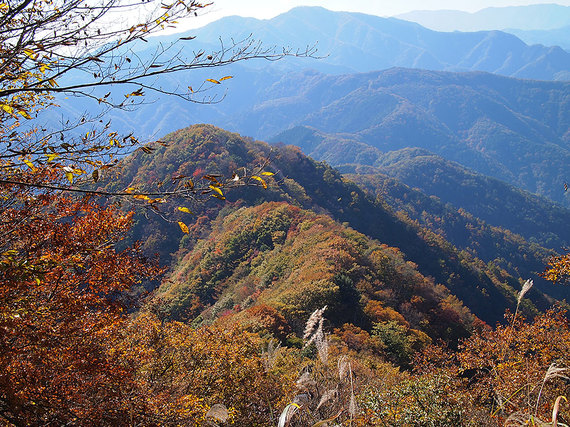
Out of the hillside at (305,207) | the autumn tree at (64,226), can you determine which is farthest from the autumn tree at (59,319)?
the hillside at (305,207)

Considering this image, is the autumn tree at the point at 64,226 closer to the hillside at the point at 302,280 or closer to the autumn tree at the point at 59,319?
the autumn tree at the point at 59,319

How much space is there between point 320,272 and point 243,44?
27919mm

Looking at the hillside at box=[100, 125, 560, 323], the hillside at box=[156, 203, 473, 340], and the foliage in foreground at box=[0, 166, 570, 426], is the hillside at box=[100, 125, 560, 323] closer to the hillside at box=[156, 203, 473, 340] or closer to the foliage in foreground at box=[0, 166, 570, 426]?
the hillside at box=[156, 203, 473, 340]

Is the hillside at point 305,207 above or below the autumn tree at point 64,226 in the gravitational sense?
below

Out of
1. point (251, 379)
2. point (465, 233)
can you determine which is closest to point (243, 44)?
point (251, 379)

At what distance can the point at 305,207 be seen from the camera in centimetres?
7525

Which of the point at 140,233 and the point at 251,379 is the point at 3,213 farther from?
the point at 140,233

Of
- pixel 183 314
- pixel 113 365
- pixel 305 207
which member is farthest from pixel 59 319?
pixel 305 207

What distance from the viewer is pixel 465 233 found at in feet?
494

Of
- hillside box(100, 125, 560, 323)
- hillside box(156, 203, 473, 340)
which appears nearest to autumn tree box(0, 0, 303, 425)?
hillside box(156, 203, 473, 340)

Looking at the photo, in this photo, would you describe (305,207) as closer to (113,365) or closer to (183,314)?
(183,314)

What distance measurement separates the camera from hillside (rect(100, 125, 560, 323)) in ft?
232

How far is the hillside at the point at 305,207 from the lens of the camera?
70688 millimetres

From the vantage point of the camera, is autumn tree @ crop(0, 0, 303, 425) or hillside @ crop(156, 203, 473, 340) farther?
hillside @ crop(156, 203, 473, 340)
